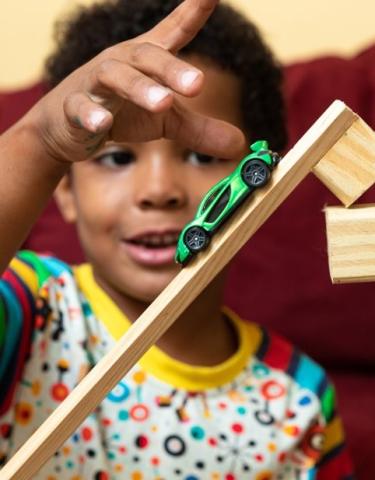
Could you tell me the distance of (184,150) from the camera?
83 centimetres

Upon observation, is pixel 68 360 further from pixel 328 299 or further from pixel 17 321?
pixel 328 299

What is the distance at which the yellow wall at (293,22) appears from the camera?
1435 mm

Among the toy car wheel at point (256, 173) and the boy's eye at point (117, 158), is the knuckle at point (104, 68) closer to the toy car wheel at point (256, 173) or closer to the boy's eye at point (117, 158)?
the toy car wheel at point (256, 173)

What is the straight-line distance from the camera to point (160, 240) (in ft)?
2.70

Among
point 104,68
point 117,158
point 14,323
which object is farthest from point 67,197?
point 104,68

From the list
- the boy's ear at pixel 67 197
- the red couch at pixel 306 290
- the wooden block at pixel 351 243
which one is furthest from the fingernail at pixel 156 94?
the red couch at pixel 306 290

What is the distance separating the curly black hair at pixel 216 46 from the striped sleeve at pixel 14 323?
263mm

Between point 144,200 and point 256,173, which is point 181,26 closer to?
point 256,173

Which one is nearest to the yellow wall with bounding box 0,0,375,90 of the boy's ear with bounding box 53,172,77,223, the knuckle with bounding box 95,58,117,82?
the boy's ear with bounding box 53,172,77,223

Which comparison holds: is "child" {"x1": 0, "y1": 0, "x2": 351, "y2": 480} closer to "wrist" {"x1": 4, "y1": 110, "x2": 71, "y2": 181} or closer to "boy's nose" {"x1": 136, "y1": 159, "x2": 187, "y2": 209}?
"boy's nose" {"x1": 136, "y1": 159, "x2": 187, "y2": 209}

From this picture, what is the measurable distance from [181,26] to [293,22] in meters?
0.94

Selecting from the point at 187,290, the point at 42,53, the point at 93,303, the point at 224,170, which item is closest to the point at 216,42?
the point at 224,170

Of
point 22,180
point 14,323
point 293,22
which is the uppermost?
point 293,22

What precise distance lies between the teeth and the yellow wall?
668 millimetres
